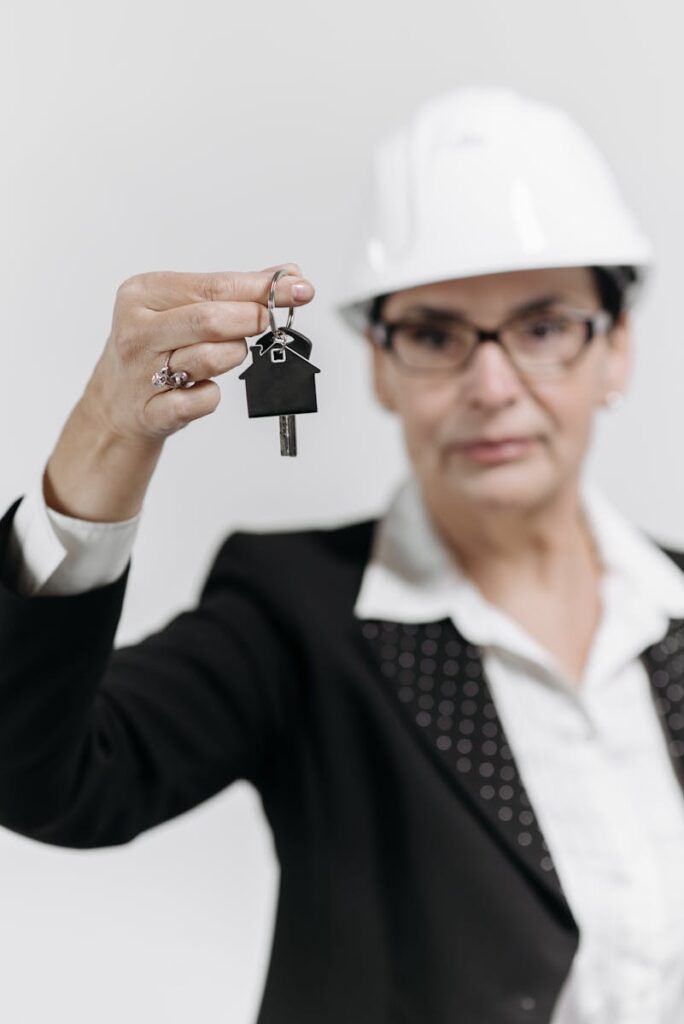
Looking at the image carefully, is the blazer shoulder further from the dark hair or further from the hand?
the hand

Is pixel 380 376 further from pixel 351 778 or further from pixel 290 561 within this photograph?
pixel 351 778

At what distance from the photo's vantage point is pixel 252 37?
1.43 metres

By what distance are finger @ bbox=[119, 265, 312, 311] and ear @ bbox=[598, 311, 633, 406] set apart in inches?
24.0

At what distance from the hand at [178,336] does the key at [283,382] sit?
1cm

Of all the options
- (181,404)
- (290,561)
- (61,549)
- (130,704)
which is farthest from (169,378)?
(290,561)

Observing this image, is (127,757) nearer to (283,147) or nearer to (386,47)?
(283,147)

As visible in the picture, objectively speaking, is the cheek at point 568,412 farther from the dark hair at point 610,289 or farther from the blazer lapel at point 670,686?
the blazer lapel at point 670,686

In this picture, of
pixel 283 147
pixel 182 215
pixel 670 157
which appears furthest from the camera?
pixel 670 157

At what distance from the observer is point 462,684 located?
1.18 meters

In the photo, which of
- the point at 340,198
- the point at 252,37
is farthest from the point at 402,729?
the point at 252,37

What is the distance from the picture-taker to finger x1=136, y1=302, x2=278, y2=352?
2.28ft

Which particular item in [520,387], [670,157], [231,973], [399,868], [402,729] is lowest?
[231,973]

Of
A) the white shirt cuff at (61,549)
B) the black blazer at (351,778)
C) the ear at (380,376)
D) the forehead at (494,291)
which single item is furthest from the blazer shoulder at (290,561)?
the white shirt cuff at (61,549)

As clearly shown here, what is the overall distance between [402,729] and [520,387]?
349mm
